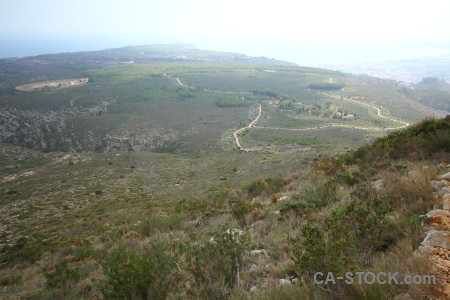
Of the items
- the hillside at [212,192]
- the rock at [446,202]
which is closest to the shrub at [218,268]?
the hillside at [212,192]

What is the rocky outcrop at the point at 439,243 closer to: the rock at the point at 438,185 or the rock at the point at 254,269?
the rock at the point at 438,185

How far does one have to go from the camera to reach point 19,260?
9.39 meters

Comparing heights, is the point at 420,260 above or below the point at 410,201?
above

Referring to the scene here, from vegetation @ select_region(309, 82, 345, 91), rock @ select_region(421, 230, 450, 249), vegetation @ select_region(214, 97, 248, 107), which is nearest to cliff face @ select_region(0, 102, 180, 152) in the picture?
vegetation @ select_region(214, 97, 248, 107)

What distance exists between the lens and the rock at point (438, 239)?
8.56ft

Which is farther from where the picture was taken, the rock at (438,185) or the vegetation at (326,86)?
the vegetation at (326,86)

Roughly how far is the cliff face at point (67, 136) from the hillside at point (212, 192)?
29cm

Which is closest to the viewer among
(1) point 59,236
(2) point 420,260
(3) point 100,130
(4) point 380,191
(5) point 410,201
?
(2) point 420,260

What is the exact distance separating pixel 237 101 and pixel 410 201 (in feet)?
225

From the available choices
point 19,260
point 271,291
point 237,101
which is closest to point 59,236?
point 19,260

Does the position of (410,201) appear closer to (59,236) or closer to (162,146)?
(59,236)

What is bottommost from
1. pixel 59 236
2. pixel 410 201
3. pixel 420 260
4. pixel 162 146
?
pixel 162 146

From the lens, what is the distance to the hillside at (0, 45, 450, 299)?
342 centimetres

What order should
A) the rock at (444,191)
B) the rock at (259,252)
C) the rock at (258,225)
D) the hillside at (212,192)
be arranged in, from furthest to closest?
1. the rock at (258,225)
2. the rock at (259,252)
3. the rock at (444,191)
4. the hillside at (212,192)
